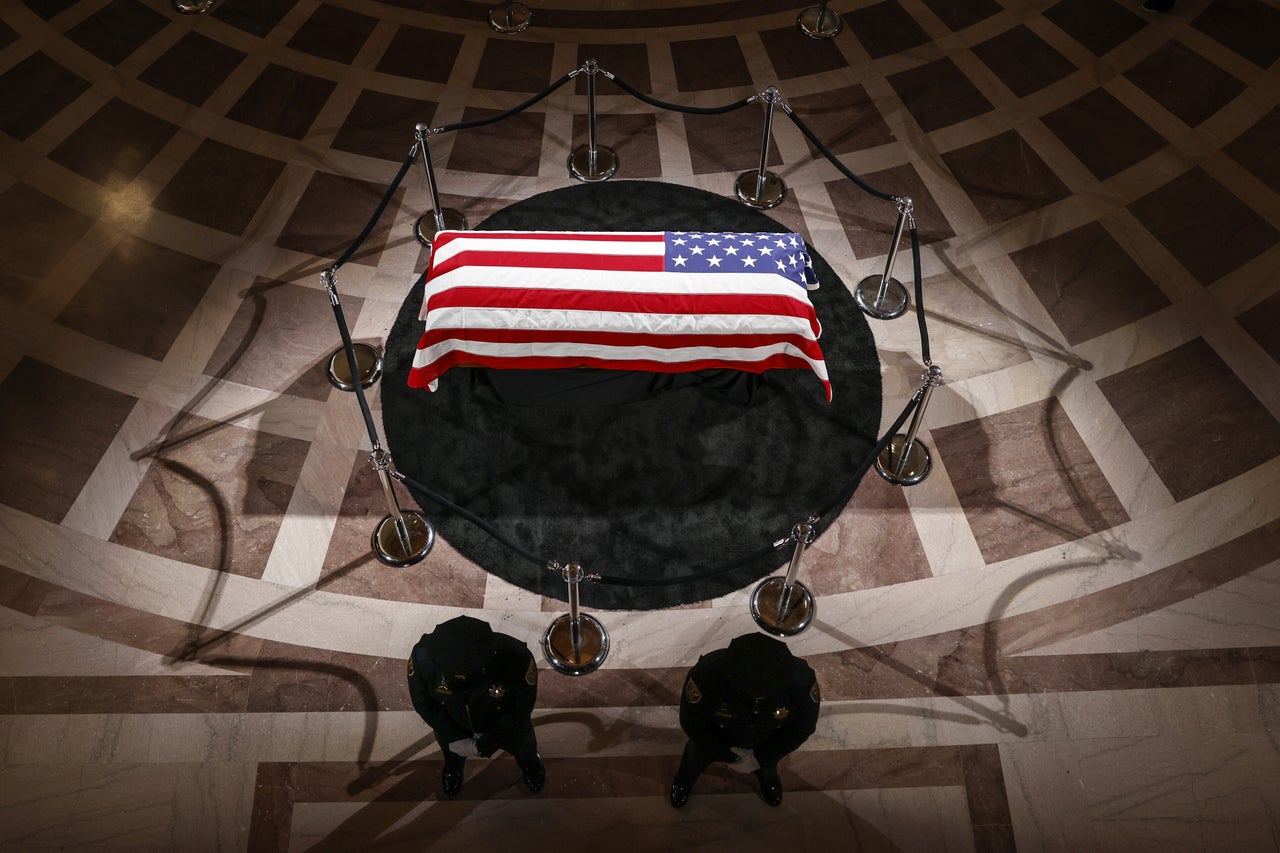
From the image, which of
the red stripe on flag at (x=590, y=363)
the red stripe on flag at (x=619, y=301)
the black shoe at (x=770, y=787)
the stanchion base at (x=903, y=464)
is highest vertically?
the red stripe on flag at (x=619, y=301)

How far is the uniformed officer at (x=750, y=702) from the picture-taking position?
140 inches

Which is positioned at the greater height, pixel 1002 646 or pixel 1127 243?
pixel 1127 243

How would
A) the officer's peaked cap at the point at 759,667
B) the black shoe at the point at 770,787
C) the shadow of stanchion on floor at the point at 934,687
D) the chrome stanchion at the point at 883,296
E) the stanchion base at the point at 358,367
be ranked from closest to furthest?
the officer's peaked cap at the point at 759,667, the black shoe at the point at 770,787, the shadow of stanchion on floor at the point at 934,687, the stanchion base at the point at 358,367, the chrome stanchion at the point at 883,296

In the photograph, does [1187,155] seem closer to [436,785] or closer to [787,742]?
[787,742]

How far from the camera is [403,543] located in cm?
512

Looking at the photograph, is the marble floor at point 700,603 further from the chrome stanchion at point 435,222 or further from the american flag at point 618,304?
the american flag at point 618,304

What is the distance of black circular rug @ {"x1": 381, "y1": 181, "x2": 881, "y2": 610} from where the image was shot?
5.10 metres

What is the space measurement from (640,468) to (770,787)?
191 centimetres

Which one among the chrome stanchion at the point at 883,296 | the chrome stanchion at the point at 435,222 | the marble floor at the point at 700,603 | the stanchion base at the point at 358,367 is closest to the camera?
the marble floor at the point at 700,603

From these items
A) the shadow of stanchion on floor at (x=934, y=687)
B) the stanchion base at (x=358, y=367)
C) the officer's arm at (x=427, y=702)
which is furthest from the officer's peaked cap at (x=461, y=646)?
the stanchion base at (x=358, y=367)

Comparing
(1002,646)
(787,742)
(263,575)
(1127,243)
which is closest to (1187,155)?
(1127,243)

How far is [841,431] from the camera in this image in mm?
5504

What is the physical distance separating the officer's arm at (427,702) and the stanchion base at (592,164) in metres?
4.00

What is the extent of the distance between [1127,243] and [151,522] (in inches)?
255
